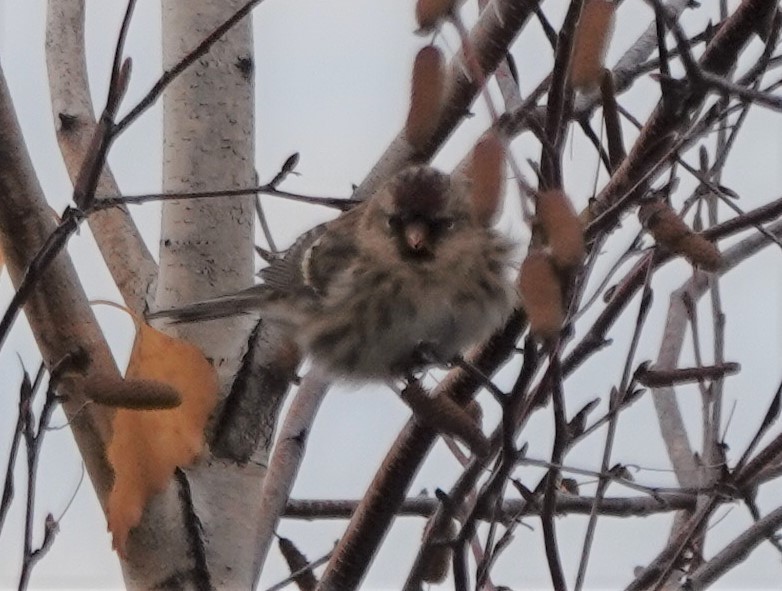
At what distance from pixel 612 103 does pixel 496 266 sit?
1.07 metres

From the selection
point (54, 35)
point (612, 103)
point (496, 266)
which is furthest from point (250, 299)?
point (612, 103)

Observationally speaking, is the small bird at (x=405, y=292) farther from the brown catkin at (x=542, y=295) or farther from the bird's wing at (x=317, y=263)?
the brown catkin at (x=542, y=295)

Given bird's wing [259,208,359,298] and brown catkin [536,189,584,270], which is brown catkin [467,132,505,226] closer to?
brown catkin [536,189,584,270]

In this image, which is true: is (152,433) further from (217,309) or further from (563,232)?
(563,232)

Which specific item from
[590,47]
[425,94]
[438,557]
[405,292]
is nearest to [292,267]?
[405,292]

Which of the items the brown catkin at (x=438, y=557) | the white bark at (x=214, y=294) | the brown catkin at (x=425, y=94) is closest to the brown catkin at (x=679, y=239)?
the brown catkin at (x=425, y=94)

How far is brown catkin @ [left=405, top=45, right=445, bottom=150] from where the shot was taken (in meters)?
1.15

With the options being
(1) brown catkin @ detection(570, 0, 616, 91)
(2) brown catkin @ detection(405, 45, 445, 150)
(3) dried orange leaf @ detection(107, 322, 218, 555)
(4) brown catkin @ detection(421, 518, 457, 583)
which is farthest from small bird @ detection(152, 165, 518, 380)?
(1) brown catkin @ detection(570, 0, 616, 91)

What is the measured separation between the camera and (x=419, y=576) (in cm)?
126

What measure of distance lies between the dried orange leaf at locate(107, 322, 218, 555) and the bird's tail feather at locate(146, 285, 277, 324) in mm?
82

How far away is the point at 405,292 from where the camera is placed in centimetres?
211

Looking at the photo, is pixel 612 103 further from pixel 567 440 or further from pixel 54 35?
pixel 54 35

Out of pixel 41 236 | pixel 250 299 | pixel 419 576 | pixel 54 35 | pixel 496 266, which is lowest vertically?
pixel 419 576

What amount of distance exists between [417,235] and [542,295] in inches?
42.5
